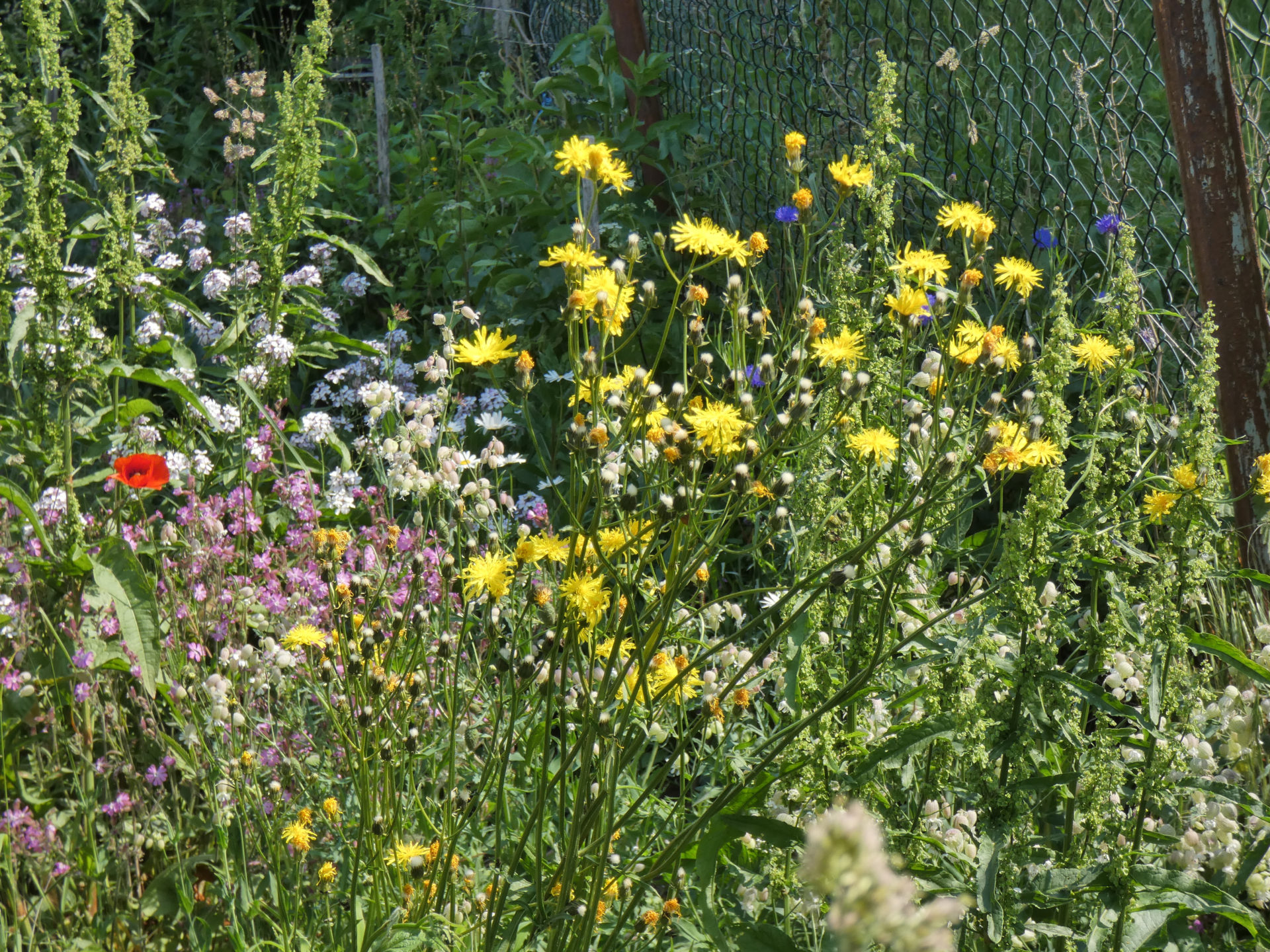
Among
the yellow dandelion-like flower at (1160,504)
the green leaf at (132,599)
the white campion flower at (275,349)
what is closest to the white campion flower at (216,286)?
the white campion flower at (275,349)

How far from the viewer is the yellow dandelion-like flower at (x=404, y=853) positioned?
1392 mm

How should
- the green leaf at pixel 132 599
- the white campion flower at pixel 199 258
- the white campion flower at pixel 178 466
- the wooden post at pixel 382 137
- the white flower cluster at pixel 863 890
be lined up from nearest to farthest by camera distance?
the white flower cluster at pixel 863 890 → the green leaf at pixel 132 599 → the white campion flower at pixel 178 466 → the white campion flower at pixel 199 258 → the wooden post at pixel 382 137

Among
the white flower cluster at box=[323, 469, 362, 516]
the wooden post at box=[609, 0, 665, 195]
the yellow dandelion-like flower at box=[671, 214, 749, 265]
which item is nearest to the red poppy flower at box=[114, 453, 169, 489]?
the white flower cluster at box=[323, 469, 362, 516]

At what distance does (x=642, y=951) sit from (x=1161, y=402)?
1673mm

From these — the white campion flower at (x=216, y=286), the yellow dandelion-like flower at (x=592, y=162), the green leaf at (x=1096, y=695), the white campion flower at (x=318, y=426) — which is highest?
the yellow dandelion-like flower at (x=592, y=162)

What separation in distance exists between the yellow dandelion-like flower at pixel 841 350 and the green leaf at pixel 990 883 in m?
0.61

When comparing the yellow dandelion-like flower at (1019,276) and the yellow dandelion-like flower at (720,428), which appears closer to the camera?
the yellow dandelion-like flower at (720,428)

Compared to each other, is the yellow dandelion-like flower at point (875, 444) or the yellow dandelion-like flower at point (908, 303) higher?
the yellow dandelion-like flower at point (908, 303)

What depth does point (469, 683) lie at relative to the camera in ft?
5.82

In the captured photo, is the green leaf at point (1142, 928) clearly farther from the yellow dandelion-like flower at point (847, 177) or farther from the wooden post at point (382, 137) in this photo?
the wooden post at point (382, 137)

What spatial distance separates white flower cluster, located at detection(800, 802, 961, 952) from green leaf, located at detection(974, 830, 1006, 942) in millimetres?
936

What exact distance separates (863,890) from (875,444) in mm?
1095

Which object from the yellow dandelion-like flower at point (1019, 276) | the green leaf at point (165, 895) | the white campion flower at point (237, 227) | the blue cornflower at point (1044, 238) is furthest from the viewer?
the white campion flower at point (237, 227)

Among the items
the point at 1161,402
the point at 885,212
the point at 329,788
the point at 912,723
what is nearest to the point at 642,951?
the point at 912,723
